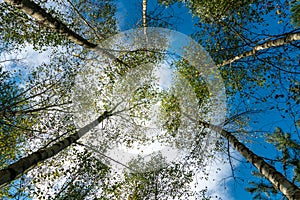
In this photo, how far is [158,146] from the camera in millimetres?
9602

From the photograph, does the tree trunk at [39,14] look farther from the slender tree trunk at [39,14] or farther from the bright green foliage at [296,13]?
the bright green foliage at [296,13]

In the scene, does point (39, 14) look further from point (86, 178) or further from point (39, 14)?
point (86, 178)

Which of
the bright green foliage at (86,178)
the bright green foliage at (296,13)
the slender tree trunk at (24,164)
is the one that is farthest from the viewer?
the bright green foliage at (86,178)

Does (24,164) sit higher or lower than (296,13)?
lower

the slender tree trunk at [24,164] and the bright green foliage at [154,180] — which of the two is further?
the bright green foliage at [154,180]

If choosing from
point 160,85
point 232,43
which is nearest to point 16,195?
point 160,85

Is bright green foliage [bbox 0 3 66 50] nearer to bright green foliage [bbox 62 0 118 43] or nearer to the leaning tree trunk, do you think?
bright green foliage [bbox 62 0 118 43]

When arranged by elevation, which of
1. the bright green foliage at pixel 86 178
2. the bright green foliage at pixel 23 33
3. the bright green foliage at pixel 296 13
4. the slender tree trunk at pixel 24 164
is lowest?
the slender tree trunk at pixel 24 164

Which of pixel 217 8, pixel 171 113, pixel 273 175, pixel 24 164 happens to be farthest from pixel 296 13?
pixel 24 164

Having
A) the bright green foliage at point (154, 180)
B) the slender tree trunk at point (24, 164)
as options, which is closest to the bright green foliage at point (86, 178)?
the bright green foliage at point (154, 180)

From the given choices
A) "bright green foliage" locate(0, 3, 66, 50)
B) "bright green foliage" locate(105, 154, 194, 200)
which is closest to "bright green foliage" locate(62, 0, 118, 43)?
"bright green foliage" locate(0, 3, 66, 50)

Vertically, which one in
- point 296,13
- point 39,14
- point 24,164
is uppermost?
point 296,13

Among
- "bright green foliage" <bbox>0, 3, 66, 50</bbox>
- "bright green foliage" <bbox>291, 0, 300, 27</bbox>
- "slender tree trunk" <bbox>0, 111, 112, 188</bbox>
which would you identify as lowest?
"slender tree trunk" <bbox>0, 111, 112, 188</bbox>

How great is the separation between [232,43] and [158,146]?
5.08 meters
